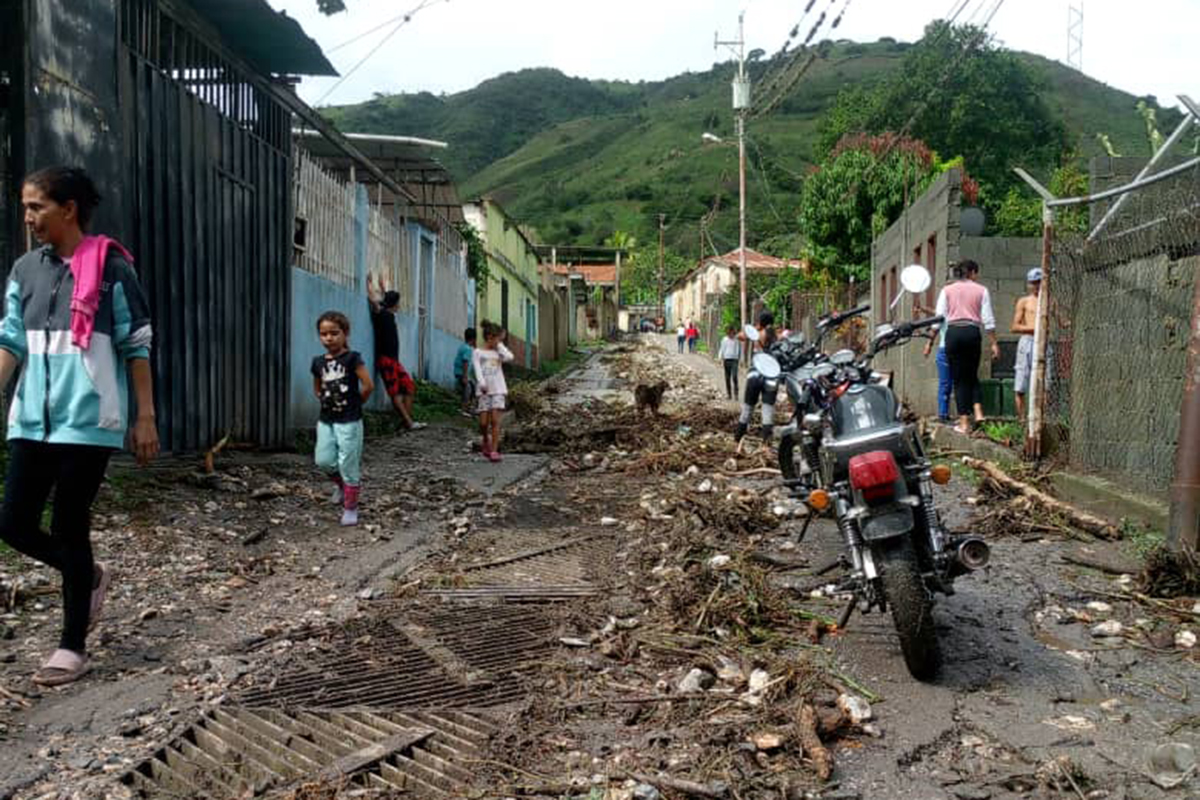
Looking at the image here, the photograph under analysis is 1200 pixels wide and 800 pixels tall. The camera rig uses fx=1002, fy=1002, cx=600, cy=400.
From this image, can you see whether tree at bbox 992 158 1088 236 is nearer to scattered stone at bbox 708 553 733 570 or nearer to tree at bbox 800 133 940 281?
tree at bbox 800 133 940 281

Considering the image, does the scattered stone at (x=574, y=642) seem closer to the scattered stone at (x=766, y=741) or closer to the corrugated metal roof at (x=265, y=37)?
the scattered stone at (x=766, y=741)

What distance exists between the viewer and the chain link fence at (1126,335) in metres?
5.85

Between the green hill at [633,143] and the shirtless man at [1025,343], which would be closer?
the shirtless man at [1025,343]

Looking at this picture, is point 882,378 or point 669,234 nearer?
point 882,378

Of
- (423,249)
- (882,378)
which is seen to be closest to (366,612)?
(882,378)

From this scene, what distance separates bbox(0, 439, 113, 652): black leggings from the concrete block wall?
5449 mm

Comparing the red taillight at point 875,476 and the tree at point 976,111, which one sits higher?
the tree at point 976,111

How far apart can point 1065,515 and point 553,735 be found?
4.45 m

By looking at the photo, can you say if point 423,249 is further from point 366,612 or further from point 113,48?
point 366,612

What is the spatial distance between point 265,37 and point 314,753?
22.8ft

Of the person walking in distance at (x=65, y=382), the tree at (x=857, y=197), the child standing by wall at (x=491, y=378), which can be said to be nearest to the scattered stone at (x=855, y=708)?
the person walking in distance at (x=65, y=382)

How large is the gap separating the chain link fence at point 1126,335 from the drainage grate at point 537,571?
3.35 meters

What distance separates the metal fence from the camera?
420 inches

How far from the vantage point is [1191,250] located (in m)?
5.86
